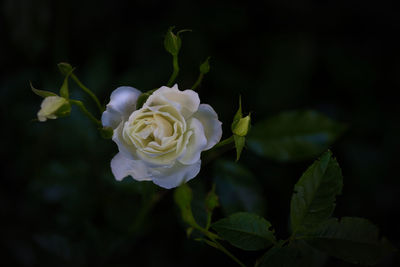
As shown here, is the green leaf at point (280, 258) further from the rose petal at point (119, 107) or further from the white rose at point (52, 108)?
the white rose at point (52, 108)

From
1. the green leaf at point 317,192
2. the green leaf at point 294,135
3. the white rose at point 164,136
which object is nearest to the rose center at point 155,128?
the white rose at point 164,136

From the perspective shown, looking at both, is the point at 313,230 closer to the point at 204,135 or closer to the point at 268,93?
the point at 204,135

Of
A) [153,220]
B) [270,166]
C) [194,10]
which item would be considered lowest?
[153,220]

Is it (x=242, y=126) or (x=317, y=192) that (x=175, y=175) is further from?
(x=317, y=192)

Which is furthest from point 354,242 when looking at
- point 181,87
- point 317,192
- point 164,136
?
point 181,87

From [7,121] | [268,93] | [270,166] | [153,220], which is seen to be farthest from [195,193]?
[7,121]
